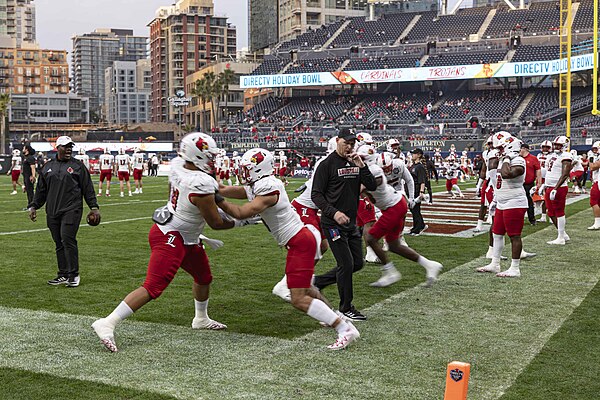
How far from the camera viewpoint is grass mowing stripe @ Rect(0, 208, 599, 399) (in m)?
5.19

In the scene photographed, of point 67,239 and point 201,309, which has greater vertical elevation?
point 67,239

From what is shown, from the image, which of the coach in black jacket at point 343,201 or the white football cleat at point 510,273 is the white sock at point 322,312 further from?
the white football cleat at point 510,273

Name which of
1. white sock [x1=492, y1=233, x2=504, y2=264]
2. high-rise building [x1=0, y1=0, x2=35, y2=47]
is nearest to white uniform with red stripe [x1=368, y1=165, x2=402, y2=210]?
white sock [x1=492, y1=233, x2=504, y2=264]

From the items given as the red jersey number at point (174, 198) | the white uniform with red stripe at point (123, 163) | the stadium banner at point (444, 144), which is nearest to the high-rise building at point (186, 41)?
the stadium banner at point (444, 144)

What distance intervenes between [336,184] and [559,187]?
6867 millimetres

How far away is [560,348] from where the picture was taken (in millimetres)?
6168

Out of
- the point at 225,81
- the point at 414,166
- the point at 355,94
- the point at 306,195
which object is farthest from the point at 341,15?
the point at 306,195

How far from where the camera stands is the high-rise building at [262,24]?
108 meters

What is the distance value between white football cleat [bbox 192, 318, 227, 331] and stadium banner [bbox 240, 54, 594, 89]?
44.5 m

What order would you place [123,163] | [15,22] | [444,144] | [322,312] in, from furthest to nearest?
[15,22]
[444,144]
[123,163]
[322,312]

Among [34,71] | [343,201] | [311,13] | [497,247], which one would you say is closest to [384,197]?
[343,201]

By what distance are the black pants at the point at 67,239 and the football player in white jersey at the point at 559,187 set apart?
25.2 ft

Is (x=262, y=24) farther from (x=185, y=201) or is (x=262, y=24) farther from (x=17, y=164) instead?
(x=185, y=201)

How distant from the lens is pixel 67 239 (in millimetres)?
8883
